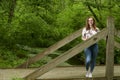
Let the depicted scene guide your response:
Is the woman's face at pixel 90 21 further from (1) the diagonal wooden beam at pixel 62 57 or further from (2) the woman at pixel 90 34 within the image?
(1) the diagonal wooden beam at pixel 62 57

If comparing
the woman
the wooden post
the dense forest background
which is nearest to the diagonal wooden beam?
the wooden post

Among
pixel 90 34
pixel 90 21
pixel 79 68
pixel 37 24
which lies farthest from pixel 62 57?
pixel 37 24

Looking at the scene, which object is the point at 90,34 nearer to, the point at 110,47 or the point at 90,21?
the point at 90,21

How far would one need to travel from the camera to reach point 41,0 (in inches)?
556

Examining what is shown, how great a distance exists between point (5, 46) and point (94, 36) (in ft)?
22.1

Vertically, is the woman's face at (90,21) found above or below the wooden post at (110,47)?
above

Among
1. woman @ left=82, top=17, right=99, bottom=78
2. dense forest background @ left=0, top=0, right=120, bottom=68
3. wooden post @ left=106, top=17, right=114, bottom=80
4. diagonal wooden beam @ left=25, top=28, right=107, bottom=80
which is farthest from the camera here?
dense forest background @ left=0, top=0, right=120, bottom=68

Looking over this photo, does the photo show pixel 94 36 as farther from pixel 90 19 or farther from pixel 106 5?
pixel 106 5

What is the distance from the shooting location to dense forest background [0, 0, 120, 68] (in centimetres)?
1353

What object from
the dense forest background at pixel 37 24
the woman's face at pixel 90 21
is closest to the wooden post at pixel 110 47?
the woman's face at pixel 90 21

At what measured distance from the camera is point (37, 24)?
1438 centimetres

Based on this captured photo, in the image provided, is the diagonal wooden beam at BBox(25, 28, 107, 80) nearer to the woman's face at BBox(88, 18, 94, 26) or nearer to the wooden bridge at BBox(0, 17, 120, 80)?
the wooden bridge at BBox(0, 17, 120, 80)

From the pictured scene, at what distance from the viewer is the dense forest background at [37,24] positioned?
44.4 feet

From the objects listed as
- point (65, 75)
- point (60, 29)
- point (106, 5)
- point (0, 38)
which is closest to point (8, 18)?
point (0, 38)
